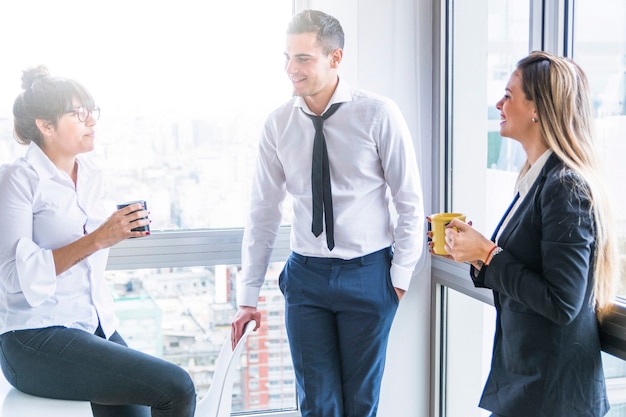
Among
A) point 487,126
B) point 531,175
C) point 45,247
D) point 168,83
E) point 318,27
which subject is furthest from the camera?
point 168,83

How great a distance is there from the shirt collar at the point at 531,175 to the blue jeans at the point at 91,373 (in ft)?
3.47

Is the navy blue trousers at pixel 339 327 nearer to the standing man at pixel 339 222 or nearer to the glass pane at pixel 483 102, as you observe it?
the standing man at pixel 339 222

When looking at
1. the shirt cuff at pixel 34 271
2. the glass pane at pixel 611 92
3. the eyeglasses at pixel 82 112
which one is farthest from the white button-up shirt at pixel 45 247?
the glass pane at pixel 611 92

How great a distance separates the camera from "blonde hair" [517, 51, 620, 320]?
1544mm

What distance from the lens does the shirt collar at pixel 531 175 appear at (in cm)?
162

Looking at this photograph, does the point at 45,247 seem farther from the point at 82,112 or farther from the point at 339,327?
the point at 339,327

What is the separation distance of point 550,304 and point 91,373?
1211mm

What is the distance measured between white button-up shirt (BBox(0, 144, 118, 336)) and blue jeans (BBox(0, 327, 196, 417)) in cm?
8

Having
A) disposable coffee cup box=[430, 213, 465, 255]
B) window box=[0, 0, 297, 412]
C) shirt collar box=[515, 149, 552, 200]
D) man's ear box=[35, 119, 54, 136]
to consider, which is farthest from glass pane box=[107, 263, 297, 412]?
shirt collar box=[515, 149, 552, 200]

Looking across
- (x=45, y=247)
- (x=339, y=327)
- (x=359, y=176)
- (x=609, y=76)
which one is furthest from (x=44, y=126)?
(x=609, y=76)

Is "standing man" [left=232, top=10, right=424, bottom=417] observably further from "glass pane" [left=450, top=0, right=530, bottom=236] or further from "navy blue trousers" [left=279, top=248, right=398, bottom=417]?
"glass pane" [left=450, top=0, right=530, bottom=236]

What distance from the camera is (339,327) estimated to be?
89.7 inches

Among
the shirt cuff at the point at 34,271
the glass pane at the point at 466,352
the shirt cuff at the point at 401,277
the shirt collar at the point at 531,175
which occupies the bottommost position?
the glass pane at the point at 466,352

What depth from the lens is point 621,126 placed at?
1806mm
